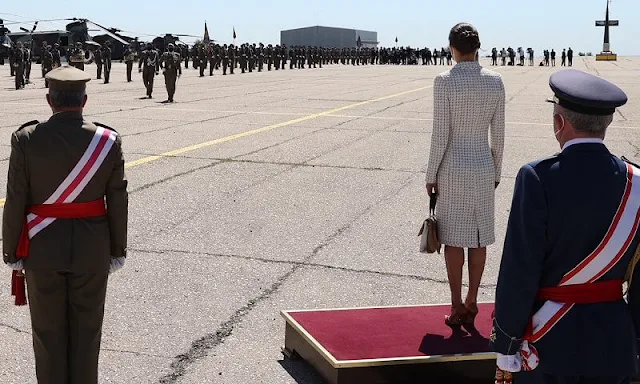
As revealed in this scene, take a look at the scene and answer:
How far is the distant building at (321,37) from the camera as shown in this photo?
142 metres

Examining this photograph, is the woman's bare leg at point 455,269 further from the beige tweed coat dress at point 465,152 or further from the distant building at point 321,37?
the distant building at point 321,37

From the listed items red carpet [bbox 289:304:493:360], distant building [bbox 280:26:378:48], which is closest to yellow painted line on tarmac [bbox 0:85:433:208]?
red carpet [bbox 289:304:493:360]

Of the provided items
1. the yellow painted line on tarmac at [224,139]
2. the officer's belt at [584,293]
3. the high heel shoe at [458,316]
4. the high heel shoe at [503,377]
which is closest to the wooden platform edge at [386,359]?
the high heel shoe at [458,316]

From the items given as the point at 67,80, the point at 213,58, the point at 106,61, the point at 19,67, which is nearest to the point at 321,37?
the point at 213,58

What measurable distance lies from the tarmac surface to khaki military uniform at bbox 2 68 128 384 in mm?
823

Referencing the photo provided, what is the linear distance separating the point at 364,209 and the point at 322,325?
434 centimetres

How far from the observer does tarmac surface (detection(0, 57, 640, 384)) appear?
16.4 ft

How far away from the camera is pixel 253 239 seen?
25.3 feet

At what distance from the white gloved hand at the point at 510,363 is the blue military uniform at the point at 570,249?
0.07 ft

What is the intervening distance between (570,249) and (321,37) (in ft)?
470

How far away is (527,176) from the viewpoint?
2.80m

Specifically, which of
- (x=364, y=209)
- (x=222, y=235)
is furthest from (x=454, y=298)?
(x=364, y=209)

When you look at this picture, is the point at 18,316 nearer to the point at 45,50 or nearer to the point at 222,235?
the point at 222,235

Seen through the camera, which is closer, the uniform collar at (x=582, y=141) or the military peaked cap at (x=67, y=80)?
the uniform collar at (x=582, y=141)
